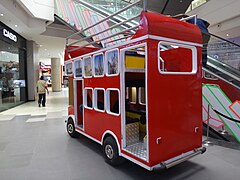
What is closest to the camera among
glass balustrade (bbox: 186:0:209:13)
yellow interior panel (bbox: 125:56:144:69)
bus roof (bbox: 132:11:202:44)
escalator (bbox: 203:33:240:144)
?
bus roof (bbox: 132:11:202:44)

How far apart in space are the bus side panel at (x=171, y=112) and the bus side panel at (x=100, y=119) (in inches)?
25.4

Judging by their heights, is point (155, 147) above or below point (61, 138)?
above

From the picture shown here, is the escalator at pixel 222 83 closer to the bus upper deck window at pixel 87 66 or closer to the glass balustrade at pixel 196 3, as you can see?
the bus upper deck window at pixel 87 66

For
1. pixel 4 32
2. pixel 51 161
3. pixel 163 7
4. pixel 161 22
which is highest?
pixel 163 7

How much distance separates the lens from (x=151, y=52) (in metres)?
2.29

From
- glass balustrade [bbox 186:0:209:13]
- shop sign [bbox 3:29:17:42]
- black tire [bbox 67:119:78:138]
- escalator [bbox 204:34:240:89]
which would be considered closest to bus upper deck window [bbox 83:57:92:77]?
black tire [bbox 67:119:78:138]

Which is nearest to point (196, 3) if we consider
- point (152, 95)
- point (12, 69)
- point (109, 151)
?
point (12, 69)

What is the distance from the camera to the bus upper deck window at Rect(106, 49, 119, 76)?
2.89m

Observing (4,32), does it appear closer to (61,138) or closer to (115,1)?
(115,1)

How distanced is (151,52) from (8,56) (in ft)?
30.4

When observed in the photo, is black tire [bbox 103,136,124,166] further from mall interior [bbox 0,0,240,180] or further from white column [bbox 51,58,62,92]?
white column [bbox 51,58,62,92]

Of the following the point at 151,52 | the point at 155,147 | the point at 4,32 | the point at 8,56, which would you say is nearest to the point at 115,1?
the point at 4,32

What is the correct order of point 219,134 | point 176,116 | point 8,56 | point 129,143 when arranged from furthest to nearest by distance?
point 8,56
point 219,134
point 129,143
point 176,116

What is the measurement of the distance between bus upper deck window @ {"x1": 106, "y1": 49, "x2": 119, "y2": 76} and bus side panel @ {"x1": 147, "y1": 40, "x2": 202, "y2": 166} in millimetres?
739
